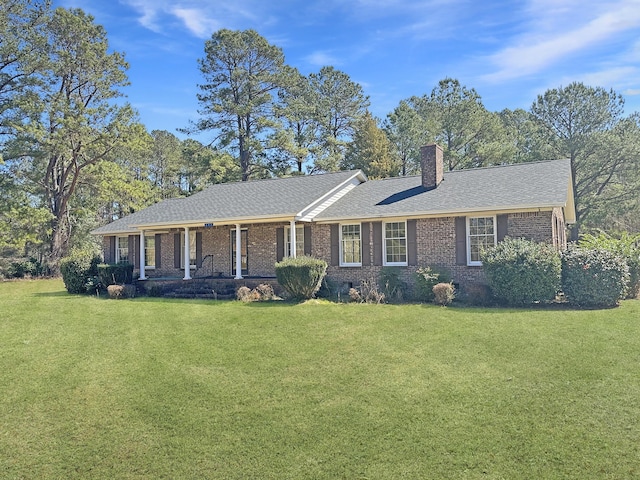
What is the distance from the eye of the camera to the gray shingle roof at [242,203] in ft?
63.2

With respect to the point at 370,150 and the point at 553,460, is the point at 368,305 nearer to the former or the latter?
the point at 553,460

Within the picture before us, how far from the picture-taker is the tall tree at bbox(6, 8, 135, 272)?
29.1 meters

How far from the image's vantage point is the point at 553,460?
19.0ft

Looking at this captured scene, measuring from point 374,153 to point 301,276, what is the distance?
2274 centimetres

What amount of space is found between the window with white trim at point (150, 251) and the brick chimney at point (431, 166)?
1284cm

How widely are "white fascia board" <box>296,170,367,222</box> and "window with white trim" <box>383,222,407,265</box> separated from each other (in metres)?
2.88

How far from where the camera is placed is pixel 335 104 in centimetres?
4216

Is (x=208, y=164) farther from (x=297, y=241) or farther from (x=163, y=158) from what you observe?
(x=297, y=241)

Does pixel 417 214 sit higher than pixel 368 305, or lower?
higher

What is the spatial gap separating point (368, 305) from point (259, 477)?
919cm

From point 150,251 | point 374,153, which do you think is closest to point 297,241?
point 150,251

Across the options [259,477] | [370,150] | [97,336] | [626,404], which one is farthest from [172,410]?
[370,150]

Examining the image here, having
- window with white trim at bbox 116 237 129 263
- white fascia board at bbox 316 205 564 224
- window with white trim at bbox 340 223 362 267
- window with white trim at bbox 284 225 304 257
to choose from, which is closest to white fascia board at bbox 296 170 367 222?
white fascia board at bbox 316 205 564 224

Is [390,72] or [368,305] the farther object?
[390,72]
